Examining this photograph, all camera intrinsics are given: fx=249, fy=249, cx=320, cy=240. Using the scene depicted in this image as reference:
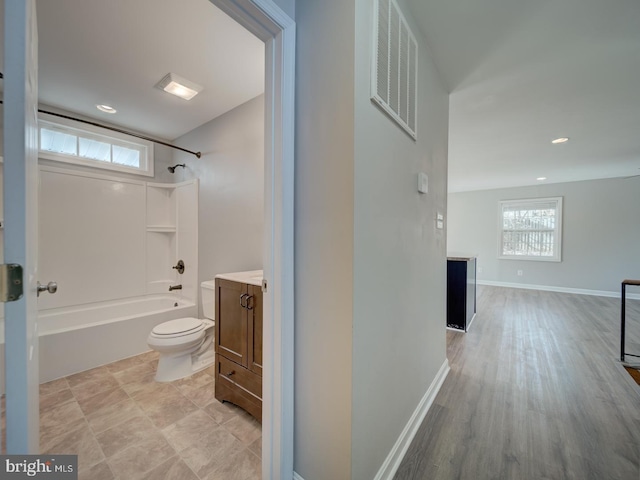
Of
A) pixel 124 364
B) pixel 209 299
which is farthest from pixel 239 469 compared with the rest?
pixel 124 364

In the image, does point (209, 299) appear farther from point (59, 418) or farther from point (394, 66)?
point (394, 66)

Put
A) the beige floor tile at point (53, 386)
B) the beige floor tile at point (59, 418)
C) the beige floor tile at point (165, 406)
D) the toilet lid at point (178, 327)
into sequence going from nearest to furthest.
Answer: the beige floor tile at point (59, 418)
the beige floor tile at point (165, 406)
the beige floor tile at point (53, 386)
the toilet lid at point (178, 327)

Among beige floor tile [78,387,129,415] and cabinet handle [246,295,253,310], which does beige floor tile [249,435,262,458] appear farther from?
beige floor tile [78,387,129,415]

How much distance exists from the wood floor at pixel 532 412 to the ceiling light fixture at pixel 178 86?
3150mm

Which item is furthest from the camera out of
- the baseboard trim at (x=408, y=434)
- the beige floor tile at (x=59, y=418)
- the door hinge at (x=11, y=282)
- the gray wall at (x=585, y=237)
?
the gray wall at (x=585, y=237)

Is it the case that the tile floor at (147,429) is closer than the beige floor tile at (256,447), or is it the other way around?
the tile floor at (147,429)

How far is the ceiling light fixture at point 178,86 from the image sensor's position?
6.97ft

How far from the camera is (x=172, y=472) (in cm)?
129

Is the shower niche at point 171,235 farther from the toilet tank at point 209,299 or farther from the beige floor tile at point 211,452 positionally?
the beige floor tile at point 211,452

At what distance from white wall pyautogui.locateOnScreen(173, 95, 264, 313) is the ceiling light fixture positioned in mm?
428

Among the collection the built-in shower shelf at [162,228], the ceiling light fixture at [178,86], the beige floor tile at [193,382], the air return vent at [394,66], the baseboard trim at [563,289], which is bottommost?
the beige floor tile at [193,382]

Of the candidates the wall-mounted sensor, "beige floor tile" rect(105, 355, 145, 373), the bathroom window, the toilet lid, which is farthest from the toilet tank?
the wall-mounted sensor

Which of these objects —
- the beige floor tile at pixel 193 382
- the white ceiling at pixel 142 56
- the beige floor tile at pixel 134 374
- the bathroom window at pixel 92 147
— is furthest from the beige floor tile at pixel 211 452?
the bathroom window at pixel 92 147

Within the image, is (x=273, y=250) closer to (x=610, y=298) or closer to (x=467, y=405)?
(x=467, y=405)
